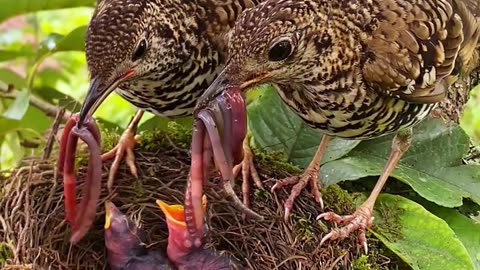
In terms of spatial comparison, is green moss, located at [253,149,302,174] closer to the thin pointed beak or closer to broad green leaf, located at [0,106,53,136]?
the thin pointed beak

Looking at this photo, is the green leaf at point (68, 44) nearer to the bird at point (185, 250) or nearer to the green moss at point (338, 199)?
the bird at point (185, 250)

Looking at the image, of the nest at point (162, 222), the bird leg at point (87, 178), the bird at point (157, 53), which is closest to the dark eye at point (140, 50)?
the bird at point (157, 53)

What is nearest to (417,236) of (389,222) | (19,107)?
(389,222)

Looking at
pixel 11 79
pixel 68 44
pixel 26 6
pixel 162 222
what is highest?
pixel 26 6

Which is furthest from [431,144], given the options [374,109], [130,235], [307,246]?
[130,235]

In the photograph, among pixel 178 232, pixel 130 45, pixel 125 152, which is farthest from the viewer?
pixel 125 152

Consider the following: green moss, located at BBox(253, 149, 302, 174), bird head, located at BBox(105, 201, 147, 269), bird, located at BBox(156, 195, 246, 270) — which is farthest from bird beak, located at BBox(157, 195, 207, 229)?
green moss, located at BBox(253, 149, 302, 174)

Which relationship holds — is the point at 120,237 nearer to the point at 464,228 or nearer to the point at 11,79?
the point at 11,79
